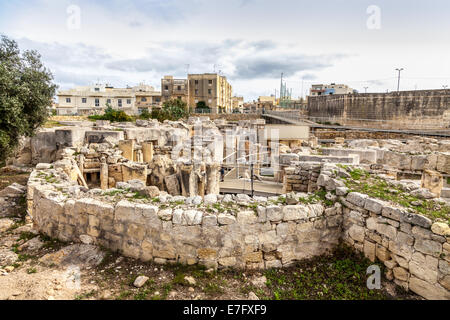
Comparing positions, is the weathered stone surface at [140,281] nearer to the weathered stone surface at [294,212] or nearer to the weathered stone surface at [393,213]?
the weathered stone surface at [294,212]

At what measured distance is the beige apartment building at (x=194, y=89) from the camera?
5103cm

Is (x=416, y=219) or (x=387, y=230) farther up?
(x=416, y=219)

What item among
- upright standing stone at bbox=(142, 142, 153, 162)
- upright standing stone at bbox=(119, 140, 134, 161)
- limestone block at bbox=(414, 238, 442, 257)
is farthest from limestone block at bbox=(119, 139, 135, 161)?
limestone block at bbox=(414, 238, 442, 257)

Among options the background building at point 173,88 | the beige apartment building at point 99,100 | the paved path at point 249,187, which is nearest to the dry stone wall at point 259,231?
the paved path at point 249,187

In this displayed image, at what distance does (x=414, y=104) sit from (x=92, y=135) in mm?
28173

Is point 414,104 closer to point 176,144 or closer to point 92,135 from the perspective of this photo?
point 176,144

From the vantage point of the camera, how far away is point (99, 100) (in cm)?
4350

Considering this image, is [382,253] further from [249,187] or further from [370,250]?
[249,187]

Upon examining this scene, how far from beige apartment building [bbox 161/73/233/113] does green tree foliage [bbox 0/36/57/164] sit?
41.8m

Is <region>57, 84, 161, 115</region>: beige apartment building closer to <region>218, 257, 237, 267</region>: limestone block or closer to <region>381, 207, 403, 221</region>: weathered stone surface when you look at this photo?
<region>218, 257, 237, 267</region>: limestone block

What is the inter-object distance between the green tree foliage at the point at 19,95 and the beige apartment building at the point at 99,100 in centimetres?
3141

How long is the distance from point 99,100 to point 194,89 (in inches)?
688

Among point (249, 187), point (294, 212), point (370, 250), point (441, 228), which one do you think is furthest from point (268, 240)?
point (249, 187)
